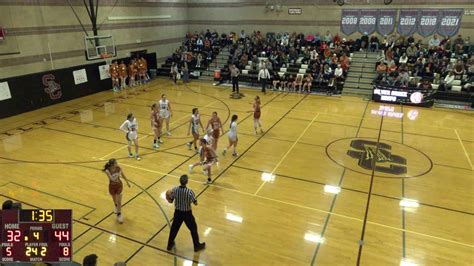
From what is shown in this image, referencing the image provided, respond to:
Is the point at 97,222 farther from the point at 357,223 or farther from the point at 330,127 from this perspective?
the point at 330,127

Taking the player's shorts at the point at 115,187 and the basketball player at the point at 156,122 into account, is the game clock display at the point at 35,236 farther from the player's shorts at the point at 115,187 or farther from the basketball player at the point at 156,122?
the basketball player at the point at 156,122

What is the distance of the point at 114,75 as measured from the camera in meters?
21.6

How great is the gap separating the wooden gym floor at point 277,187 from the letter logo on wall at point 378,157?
0.06m

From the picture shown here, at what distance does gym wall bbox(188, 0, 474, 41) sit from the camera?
22484 mm

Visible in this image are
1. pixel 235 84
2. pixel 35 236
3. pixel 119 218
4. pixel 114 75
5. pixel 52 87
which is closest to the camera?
pixel 35 236

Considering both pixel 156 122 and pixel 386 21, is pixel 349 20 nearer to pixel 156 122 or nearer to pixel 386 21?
pixel 386 21

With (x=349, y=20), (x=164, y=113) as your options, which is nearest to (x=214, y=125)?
(x=164, y=113)

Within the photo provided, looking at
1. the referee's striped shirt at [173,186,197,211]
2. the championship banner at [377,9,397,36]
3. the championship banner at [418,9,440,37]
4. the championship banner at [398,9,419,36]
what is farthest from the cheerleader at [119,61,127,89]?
the championship banner at [418,9,440,37]

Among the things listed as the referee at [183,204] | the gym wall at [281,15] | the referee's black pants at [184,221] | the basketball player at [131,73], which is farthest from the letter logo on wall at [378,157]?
the basketball player at [131,73]

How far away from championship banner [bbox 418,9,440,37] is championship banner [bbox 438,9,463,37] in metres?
0.31

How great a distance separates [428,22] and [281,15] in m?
10.5

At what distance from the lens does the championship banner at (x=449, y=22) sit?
71.9 feet

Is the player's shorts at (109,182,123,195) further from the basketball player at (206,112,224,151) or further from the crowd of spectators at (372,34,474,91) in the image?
the crowd of spectators at (372,34,474,91)

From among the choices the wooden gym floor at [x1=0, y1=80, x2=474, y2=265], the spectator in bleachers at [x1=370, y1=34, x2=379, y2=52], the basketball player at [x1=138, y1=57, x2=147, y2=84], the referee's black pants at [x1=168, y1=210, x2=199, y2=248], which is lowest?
the wooden gym floor at [x1=0, y1=80, x2=474, y2=265]
